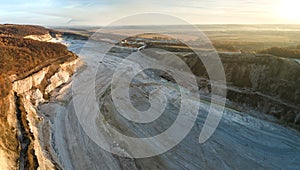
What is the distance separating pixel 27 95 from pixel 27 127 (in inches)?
266

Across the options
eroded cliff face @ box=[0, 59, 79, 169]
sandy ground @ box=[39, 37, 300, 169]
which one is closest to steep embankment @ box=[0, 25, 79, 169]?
eroded cliff face @ box=[0, 59, 79, 169]

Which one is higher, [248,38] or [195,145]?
[248,38]

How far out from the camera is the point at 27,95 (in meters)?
23.4

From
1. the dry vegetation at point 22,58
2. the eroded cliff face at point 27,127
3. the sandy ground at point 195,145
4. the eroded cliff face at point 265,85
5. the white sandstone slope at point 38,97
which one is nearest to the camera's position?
the eroded cliff face at point 27,127

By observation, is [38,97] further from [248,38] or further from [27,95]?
[248,38]

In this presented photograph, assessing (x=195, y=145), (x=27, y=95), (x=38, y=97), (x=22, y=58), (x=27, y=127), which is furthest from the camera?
(x=22, y=58)

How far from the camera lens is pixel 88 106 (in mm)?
23953

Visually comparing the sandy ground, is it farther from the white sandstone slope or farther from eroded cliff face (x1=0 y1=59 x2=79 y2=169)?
eroded cliff face (x1=0 y1=59 x2=79 y2=169)

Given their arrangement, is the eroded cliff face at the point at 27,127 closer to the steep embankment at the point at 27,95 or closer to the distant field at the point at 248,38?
the steep embankment at the point at 27,95

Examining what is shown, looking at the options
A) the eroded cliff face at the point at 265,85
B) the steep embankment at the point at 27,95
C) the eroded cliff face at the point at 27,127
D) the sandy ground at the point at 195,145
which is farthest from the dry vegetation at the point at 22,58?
the eroded cliff face at the point at 265,85

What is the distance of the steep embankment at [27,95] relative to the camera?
47.1 ft

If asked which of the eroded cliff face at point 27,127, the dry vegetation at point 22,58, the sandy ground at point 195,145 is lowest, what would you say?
the sandy ground at point 195,145

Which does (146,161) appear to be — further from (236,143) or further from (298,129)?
(298,129)

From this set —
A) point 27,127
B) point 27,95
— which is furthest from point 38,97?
point 27,127
